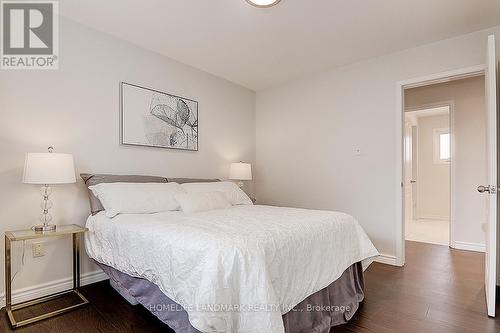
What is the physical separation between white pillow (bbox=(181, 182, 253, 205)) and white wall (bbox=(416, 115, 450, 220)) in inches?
205

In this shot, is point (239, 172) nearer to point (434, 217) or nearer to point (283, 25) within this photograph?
point (283, 25)

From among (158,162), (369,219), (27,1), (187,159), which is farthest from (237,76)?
(369,219)

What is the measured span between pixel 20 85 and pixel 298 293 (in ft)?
8.60

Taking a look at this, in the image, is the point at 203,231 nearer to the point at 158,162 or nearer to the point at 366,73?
the point at 158,162

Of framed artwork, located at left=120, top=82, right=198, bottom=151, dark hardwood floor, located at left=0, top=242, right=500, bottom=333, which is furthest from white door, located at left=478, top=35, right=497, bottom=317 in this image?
framed artwork, located at left=120, top=82, right=198, bottom=151

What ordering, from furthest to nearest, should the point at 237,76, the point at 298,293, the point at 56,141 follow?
the point at 237,76 < the point at 56,141 < the point at 298,293

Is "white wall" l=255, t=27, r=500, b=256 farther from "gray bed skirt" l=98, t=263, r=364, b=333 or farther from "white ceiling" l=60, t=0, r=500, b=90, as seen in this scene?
"gray bed skirt" l=98, t=263, r=364, b=333

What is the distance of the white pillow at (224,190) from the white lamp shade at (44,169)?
3.65 feet

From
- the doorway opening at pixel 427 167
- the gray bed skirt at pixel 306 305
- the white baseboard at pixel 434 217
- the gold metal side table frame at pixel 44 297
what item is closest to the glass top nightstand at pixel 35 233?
the gold metal side table frame at pixel 44 297

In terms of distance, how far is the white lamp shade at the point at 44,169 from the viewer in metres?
1.98

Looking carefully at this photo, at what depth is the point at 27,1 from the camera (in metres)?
2.24

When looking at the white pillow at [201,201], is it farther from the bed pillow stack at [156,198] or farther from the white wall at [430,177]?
the white wall at [430,177]

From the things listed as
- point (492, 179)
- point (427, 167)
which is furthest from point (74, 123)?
point (427, 167)

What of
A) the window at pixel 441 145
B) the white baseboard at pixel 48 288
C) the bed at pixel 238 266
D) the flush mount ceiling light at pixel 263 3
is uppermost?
the flush mount ceiling light at pixel 263 3
